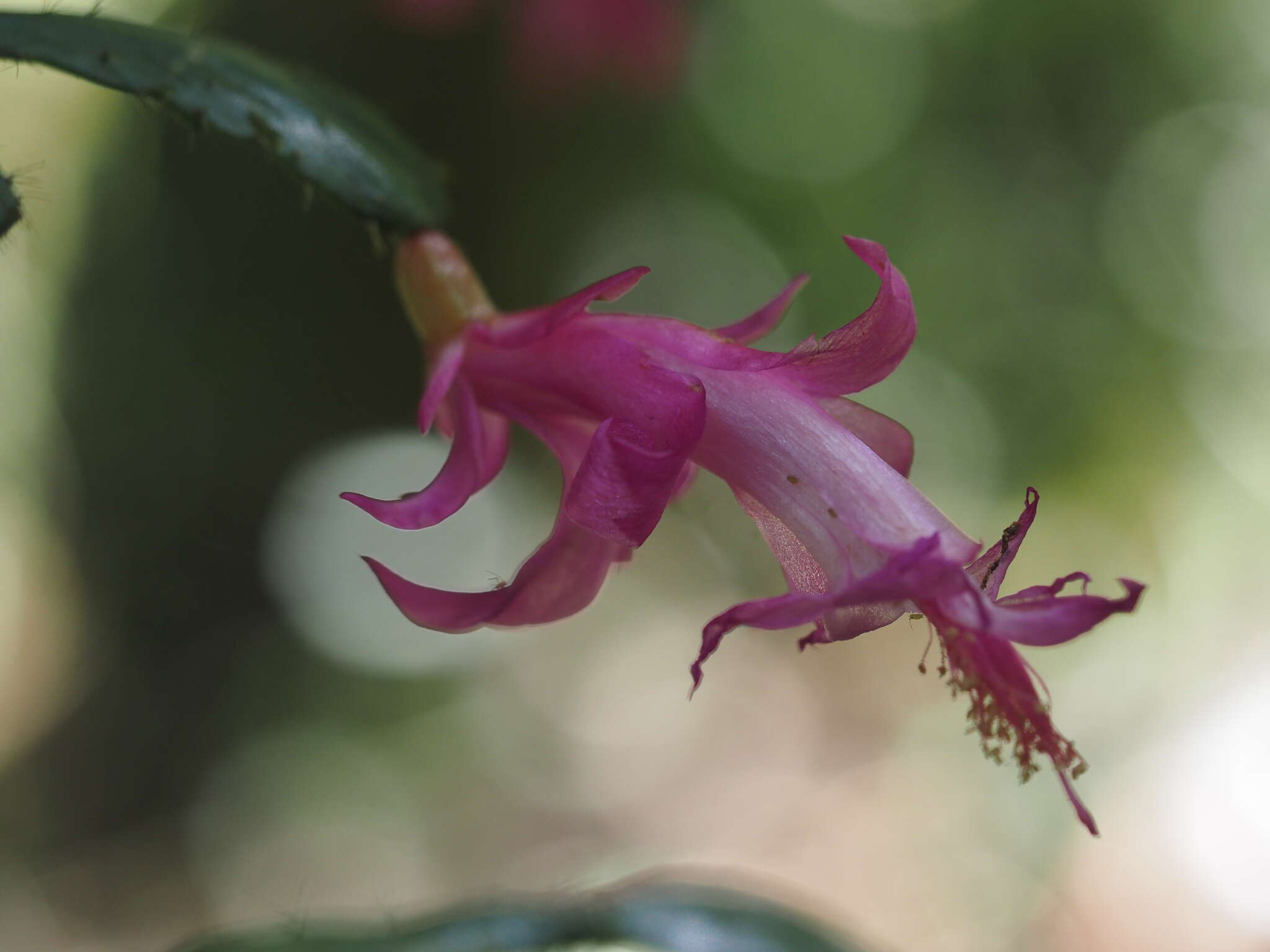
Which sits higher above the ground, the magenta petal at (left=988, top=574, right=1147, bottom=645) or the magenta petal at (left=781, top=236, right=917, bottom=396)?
the magenta petal at (left=781, top=236, right=917, bottom=396)

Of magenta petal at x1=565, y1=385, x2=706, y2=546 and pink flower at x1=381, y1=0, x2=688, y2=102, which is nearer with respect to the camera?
magenta petal at x1=565, y1=385, x2=706, y2=546

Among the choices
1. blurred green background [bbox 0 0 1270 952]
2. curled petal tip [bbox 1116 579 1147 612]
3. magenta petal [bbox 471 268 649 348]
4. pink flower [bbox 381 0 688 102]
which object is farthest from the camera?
blurred green background [bbox 0 0 1270 952]

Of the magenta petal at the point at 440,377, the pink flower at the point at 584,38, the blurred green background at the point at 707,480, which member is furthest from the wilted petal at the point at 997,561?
the blurred green background at the point at 707,480

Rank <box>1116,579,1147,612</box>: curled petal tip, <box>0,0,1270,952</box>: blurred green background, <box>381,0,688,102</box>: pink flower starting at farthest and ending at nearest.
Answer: <box>0,0,1270,952</box>: blurred green background → <box>381,0,688,102</box>: pink flower → <box>1116,579,1147,612</box>: curled petal tip

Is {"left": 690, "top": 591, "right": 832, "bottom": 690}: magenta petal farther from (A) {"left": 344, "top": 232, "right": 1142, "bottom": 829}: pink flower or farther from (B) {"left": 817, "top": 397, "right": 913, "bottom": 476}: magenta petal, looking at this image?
(B) {"left": 817, "top": 397, "right": 913, "bottom": 476}: magenta petal

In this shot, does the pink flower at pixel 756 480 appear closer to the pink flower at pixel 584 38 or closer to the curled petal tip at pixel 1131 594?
the curled petal tip at pixel 1131 594

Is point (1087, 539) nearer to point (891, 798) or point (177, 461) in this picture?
point (891, 798)

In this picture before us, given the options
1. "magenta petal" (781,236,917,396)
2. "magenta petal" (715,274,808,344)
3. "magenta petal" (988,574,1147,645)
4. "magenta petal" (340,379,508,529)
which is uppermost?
"magenta petal" (781,236,917,396)

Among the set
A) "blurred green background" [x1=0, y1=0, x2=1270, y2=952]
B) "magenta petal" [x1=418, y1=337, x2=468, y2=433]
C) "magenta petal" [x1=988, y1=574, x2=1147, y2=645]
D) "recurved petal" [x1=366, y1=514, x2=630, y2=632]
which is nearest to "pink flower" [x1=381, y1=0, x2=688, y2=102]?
"blurred green background" [x1=0, y1=0, x2=1270, y2=952]
